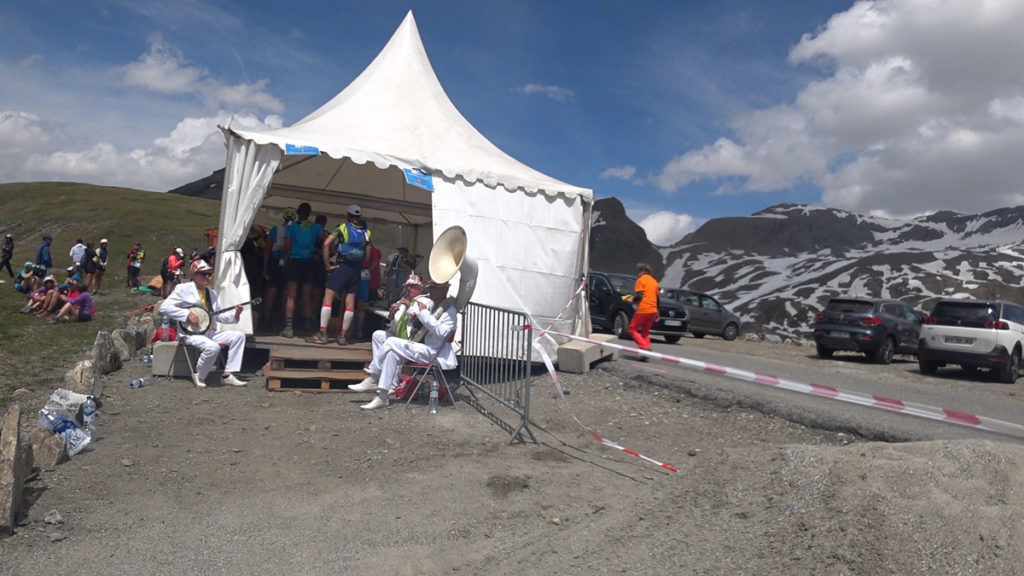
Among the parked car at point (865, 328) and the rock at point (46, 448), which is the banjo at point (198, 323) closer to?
the rock at point (46, 448)

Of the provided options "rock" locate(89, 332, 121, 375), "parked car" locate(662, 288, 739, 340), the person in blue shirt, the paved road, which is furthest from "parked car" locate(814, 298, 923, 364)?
"rock" locate(89, 332, 121, 375)

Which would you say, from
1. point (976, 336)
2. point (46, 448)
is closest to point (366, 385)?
point (46, 448)

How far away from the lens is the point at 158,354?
8016mm

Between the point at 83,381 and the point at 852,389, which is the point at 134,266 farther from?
the point at 852,389

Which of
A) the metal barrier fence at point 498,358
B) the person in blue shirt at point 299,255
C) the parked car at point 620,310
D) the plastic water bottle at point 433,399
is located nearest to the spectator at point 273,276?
the person in blue shirt at point 299,255

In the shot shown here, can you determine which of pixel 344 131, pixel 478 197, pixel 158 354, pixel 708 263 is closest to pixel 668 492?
pixel 478 197

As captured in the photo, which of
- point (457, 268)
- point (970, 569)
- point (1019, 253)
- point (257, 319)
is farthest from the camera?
point (1019, 253)

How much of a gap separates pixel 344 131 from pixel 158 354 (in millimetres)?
4007

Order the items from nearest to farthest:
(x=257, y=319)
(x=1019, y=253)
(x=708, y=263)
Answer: (x=257, y=319)
(x=1019, y=253)
(x=708, y=263)

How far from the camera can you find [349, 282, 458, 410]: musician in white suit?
7.30 meters

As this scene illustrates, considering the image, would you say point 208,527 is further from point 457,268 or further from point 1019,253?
point 1019,253

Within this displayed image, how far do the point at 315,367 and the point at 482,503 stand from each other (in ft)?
14.9

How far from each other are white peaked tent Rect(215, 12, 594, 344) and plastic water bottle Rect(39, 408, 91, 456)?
3084 millimetres

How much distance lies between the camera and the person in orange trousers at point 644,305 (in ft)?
38.3
